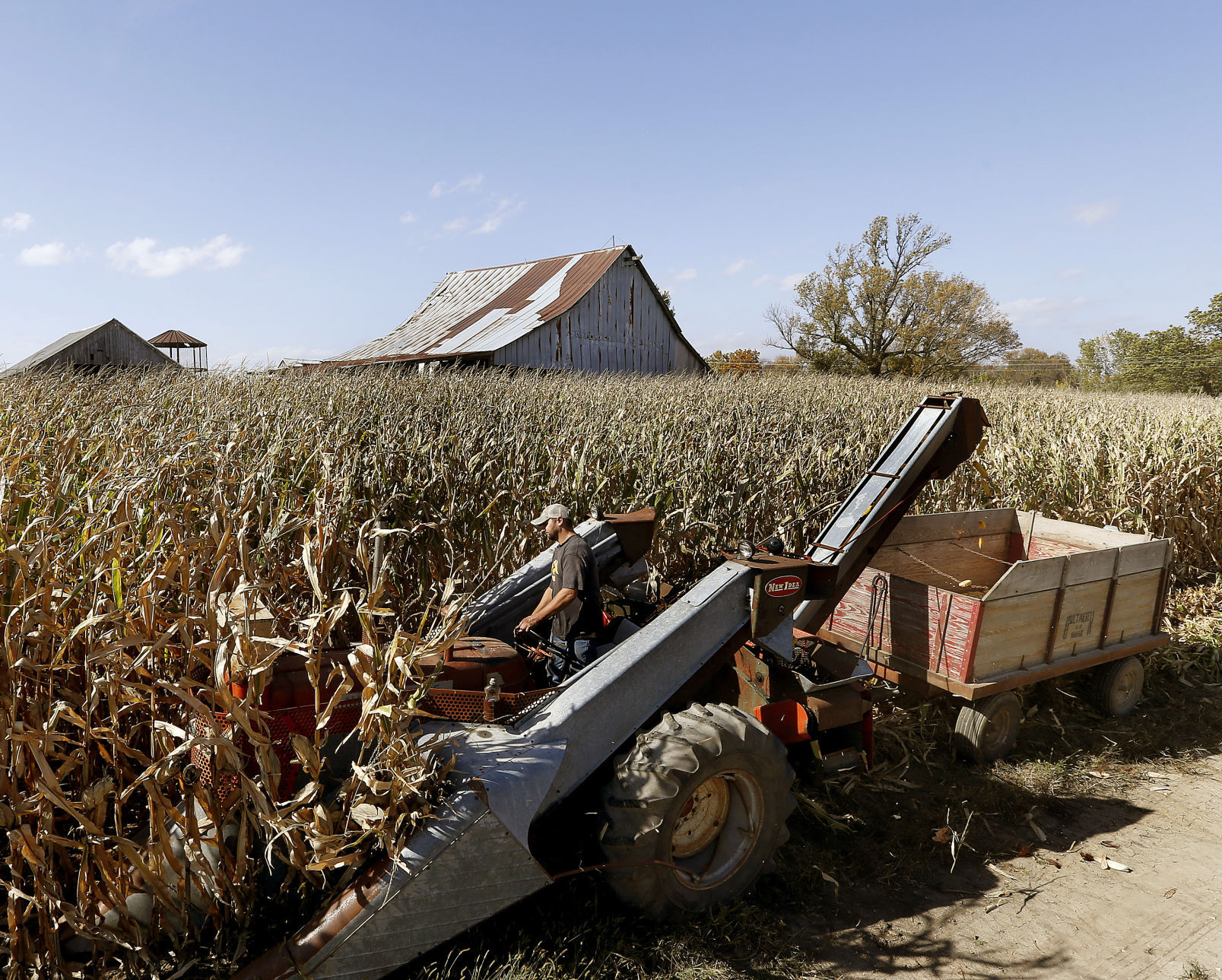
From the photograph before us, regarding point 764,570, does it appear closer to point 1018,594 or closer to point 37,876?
point 1018,594

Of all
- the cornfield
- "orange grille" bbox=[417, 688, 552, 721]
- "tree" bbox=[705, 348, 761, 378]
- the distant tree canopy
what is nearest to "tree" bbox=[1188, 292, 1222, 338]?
the distant tree canopy

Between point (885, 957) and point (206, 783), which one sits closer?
point (206, 783)

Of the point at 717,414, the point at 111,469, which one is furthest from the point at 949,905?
the point at 717,414

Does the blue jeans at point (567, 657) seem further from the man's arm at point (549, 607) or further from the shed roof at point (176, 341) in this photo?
the shed roof at point (176, 341)

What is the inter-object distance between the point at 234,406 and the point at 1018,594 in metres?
9.68

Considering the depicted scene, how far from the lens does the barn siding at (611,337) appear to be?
24453 mm

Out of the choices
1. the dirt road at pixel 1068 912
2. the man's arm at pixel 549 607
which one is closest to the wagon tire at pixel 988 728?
the dirt road at pixel 1068 912

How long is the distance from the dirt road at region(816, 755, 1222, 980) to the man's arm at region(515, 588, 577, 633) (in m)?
1.92

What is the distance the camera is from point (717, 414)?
39.1ft

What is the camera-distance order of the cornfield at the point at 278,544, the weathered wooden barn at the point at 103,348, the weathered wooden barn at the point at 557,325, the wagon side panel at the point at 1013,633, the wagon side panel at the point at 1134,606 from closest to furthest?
the cornfield at the point at 278,544, the wagon side panel at the point at 1013,633, the wagon side panel at the point at 1134,606, the weathered wooden barn at the point at 557,325, the weathered wooden barn at the point at 103,348

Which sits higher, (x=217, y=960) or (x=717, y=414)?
(x=717, y=414)

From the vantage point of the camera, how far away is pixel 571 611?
13.0 ft

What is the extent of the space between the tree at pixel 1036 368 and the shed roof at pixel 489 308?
26.9m

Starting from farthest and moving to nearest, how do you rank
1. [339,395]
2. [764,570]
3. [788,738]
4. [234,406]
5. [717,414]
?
[339,395] → [717,414] → [234,406] → [788,738] → [764,570]
